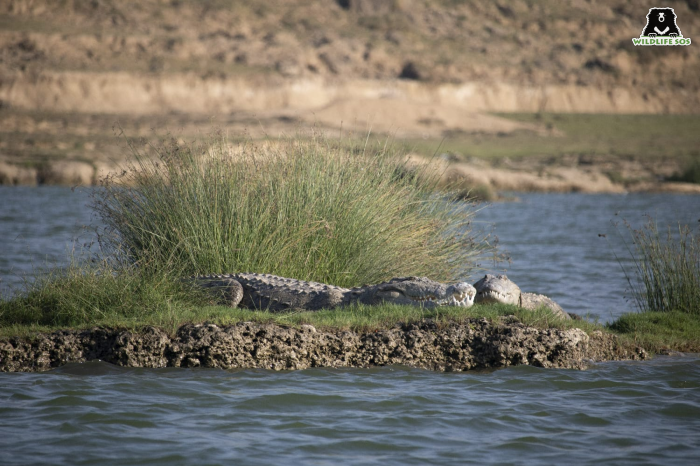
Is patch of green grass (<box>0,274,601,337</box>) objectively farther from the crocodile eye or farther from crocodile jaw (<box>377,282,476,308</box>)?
the crocodile eye

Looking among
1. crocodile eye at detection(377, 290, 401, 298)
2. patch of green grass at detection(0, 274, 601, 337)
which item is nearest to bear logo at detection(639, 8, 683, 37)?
crocodile eye at detection(377, 290, 401, 298)

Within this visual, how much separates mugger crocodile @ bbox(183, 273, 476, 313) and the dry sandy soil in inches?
1495

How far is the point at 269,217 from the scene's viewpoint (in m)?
8.14

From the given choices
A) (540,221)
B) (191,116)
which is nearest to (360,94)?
(191,116)

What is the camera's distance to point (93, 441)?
16.8 feet

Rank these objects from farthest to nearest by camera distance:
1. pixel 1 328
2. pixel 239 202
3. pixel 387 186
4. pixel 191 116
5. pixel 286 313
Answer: pixel 191 116 < pixel 387 186 < pixel 239 202 < pixel 286 313 < pixel 1 328

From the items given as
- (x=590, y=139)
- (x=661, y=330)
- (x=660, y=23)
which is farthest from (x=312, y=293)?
(x=660, y=23)

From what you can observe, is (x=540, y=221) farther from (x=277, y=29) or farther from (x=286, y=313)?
(x=277, y=29)

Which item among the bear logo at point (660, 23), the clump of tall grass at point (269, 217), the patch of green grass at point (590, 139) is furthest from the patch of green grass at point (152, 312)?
the bear logo at point (660, 23)

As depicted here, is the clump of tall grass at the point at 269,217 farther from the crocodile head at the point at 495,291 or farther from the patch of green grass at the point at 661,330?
the patch of green grass at the point at 661,330

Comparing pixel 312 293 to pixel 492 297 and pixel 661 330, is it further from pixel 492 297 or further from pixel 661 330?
pixel 661 330

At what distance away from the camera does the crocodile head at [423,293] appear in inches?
290

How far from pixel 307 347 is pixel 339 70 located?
2866 inches

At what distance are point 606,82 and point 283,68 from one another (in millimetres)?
37312
